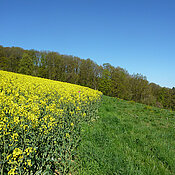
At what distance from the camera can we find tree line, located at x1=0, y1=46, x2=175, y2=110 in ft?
117

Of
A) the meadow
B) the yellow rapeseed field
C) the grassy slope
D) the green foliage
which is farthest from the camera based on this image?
the green foliage

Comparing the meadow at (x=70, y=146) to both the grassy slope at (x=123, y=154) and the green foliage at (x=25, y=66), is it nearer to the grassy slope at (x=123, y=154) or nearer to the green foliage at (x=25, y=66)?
the grassy slope at (x=123, y=154)

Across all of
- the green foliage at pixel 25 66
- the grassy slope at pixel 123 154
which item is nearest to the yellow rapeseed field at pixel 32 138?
the grassy slope at pixel 123 154

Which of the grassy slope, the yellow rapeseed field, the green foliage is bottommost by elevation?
the grassy slope

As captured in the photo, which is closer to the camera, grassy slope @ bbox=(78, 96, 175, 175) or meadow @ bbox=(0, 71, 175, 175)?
meadow @ bbox=(0, 71, 175, 175)

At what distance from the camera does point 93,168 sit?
3.12 metres

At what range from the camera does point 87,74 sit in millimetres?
37406

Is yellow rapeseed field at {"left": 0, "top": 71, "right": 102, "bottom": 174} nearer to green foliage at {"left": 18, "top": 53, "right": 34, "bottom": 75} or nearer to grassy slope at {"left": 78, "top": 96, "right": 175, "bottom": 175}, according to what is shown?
grassy slope at {"left": 78, "top": 96, "right": 175, "bottom": 175}

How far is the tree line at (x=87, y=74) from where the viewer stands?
35812 mm

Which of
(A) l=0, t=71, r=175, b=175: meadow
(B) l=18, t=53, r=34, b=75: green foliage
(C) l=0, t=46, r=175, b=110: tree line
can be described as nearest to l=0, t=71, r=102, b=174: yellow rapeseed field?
(A) l=0, t=71, r=175, b=175: meadow

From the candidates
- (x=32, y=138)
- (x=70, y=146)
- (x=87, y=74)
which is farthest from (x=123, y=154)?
(x=87, y=74)

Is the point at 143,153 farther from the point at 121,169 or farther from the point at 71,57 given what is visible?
the point at 71,57

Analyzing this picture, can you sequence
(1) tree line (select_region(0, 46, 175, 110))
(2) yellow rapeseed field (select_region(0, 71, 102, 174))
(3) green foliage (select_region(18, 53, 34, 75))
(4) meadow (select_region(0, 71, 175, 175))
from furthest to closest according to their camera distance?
(1) tree line (select_region(0, 46, 175, 110)) → (3) green foliage (select_region(18, 53, 34, 75)) → (4) meadow (select_region(0, 71, 175, 175)) → (2) yellow rapeseed field (select_region(0, 71, 102, 174))

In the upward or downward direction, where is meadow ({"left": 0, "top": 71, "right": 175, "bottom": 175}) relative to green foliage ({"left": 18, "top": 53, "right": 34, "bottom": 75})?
downward
